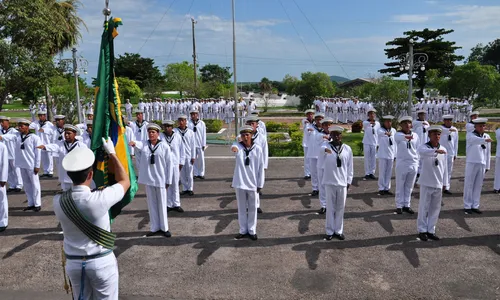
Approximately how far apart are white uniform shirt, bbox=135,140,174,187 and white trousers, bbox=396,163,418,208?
205 inches

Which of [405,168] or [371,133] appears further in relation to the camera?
[371,133]

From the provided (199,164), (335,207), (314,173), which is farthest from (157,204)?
(199,164)

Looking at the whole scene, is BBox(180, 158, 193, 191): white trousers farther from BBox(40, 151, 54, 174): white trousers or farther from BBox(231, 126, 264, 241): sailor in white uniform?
BBox(40, 151, 54, 174): white trousers

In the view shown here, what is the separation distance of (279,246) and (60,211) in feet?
15.5

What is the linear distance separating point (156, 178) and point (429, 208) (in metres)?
5.33

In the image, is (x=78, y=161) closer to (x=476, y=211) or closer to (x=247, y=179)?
(x=247, y=179)

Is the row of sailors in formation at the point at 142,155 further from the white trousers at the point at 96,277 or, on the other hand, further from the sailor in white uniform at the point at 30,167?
the white trousers at the point at 96,277

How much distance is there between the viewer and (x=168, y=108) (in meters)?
31.3

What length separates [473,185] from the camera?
9617 mm

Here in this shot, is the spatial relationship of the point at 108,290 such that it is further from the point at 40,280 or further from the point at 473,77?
the point at 473,77

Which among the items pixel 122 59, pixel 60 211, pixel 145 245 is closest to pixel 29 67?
pixel 145 245

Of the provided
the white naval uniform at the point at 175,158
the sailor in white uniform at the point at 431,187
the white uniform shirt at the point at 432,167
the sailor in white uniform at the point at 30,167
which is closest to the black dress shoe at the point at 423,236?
the sailor in white uniform at the point at 431,187

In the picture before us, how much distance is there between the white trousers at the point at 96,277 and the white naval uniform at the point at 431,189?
19.8ft

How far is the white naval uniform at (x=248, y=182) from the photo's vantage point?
7.93m
